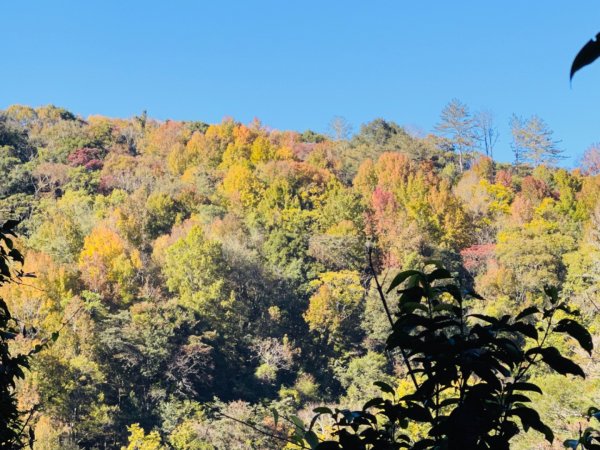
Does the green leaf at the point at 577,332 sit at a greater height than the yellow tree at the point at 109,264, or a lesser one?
lesser

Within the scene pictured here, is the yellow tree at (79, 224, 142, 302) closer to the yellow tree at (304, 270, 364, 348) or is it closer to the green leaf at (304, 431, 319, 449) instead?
the yellow tree at (304, 270, 364, 348)

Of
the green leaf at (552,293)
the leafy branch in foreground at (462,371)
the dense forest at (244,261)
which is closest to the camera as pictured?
the leafy branch in foreground at (462,371)

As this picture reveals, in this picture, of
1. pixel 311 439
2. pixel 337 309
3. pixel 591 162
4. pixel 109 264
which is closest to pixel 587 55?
pixel 311 439

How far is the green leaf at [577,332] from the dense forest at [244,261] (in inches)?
533

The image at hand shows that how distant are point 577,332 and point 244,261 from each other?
31.9 m

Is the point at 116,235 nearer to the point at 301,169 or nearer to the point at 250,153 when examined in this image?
the point at 301,169

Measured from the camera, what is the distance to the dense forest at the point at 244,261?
22500 mm

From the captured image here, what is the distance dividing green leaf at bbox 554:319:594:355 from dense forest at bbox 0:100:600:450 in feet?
44.4

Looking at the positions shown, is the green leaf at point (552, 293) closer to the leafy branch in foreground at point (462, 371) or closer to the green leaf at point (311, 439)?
the leafy branch in foreground at point (462, 371)

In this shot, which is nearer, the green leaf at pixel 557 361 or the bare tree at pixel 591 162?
the green leaf at pixel 557 361

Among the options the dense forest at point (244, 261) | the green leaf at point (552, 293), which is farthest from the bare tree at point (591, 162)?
the green leaf at point (552, 293)

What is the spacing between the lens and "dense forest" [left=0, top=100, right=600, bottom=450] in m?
22.5

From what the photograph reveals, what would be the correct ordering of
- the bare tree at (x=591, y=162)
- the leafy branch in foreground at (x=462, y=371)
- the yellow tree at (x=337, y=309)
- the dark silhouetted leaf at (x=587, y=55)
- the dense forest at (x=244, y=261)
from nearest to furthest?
1. the dark silhouetted leaf at (x=587, y=55)
2. the leafy branch in foreground at (x=462, y=371)
3. the dense forest at (x=244, y=261)
4. the yellow tree at (x=337, y=309)
5. the bare tree at (x=591, y=162)

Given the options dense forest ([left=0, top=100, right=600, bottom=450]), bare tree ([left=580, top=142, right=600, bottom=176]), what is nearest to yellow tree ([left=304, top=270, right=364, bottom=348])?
dense forest ([left=0, top=100, right=600, bottom=450])
